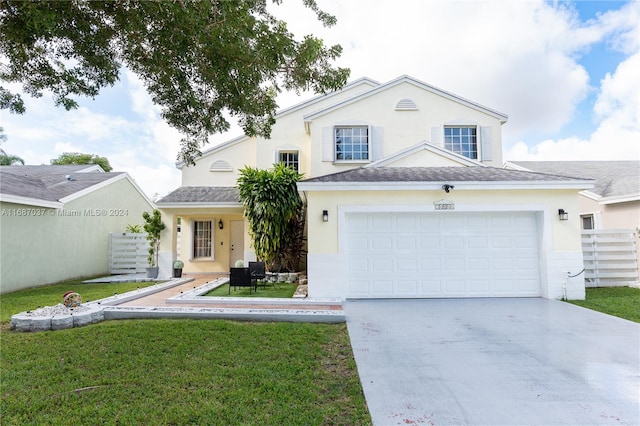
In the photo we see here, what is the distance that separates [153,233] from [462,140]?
43.8 feet

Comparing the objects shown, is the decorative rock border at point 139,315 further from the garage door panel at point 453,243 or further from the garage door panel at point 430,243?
the garage door panel at point 453,243

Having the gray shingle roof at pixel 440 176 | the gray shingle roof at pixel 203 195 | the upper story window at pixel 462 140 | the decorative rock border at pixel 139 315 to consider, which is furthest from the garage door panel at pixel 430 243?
the gray shingle roof at pixel 203 195

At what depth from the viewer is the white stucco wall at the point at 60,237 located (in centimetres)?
1047

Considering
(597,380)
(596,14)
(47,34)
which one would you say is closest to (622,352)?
(597,380)

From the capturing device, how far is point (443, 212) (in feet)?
28.7

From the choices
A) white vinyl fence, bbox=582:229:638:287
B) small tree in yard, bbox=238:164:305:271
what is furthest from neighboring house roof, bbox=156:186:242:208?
white vinyl fence, bbox=582:229:638:287

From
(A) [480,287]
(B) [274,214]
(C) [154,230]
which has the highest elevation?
(B) [274,214]

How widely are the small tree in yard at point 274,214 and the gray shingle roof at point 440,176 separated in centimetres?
268

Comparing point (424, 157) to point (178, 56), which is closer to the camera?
point (178, 56)

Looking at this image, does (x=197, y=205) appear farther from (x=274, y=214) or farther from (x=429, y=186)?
(x=429, y=186)

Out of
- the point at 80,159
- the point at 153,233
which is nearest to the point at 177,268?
the point at 153,233

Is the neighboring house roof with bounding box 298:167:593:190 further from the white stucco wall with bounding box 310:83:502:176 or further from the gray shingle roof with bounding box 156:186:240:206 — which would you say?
the gray shingle roof with bounding box 156:186:240:206

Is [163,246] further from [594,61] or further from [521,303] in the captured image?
[594,61]

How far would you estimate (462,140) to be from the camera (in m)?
13.4
